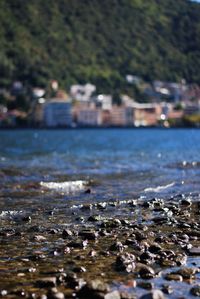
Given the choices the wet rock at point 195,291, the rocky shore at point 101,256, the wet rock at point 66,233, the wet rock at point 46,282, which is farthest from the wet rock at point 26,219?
the wet rock at point 195,291

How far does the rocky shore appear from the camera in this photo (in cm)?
1092

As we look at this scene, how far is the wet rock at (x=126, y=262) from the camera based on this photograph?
12234 millimetres

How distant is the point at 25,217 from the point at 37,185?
11.4 metres

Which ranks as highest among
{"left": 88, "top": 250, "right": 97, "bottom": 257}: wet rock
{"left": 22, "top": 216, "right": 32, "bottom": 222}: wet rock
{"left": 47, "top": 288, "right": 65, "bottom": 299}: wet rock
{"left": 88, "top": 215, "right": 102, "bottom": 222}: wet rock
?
{"left": 88, "top": 250, "right": 97, "bottom": 257}: wet rock

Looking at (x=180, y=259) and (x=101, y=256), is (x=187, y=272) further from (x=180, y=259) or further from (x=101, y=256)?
(x=101, y=256)

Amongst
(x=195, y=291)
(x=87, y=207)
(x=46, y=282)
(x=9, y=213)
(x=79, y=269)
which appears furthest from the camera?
(x=87, y=207)

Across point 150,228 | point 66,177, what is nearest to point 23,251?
point 150,228

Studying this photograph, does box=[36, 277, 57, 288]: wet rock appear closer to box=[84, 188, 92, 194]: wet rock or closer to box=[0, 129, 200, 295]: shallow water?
box=[0, 129, 200, 295]: shallow water

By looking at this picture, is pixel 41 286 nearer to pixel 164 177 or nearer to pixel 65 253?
pixel 65 253

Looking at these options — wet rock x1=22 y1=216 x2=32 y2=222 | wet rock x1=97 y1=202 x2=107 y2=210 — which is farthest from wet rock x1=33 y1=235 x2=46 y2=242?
wet rock x1=97 y1=202 x2=107 y2=210

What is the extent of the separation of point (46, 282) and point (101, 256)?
250 cm

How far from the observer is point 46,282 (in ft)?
36.5

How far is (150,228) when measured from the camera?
17078mm

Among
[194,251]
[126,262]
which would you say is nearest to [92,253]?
[126,262]
